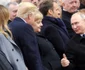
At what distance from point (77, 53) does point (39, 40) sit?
0.49m

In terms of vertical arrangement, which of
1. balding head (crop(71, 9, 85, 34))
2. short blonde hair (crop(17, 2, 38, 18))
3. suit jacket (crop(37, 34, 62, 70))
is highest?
short blonde hair (crop(17, 2, 38, 18))

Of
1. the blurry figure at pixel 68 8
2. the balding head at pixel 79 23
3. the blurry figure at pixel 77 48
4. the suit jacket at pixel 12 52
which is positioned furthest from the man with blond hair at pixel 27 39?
the blurry figure at pixel 68 8

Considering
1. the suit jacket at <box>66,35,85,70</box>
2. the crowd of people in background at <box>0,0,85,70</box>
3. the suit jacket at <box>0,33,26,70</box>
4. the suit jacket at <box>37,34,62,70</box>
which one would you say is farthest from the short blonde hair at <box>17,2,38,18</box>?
the suit jacket at <box>66,35,85,70</box>

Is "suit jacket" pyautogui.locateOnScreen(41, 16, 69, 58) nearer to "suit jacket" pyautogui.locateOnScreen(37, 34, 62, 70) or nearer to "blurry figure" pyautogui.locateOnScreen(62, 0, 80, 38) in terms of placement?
"suit jacket" pyautogui.locateOnScreen(37, 34, 62, 70)

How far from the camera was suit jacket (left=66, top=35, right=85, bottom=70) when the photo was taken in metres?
3.66

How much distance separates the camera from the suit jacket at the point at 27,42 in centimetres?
338

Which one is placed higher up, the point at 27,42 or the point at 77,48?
the point at 27,42

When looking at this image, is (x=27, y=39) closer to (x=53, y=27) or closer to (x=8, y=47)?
(x=8, y=47)

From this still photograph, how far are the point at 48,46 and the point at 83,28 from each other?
0.49 metres

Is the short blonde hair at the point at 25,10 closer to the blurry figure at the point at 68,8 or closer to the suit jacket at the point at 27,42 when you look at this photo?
the suit jacket at the point at 27,42

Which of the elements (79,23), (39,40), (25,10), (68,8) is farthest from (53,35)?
(68,8)

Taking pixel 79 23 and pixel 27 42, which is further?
pixel 79 23

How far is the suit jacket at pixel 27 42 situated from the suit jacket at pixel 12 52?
0.19 m

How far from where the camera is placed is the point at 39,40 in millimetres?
3764
